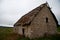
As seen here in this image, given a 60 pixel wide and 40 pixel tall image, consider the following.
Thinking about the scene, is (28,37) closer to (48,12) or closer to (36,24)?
(36,24)

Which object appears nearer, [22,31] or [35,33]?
[35,33]

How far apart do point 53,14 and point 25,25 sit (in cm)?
609

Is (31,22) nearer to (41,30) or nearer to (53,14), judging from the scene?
(41,30)

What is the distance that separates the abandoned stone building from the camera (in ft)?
103

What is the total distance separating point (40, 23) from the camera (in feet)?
107

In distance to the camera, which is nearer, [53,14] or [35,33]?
[35,33]

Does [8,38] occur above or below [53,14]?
below

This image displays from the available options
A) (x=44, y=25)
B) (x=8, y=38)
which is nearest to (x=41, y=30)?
(x=44, y=25)

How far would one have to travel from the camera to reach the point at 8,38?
1258 inches

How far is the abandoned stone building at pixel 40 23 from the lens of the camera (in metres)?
31.3

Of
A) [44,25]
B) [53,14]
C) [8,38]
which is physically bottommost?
[8,38]

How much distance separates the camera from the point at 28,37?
1240 inches

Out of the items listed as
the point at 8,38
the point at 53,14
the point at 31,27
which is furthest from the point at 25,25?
the point at 53,14

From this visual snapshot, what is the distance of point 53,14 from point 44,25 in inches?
121
